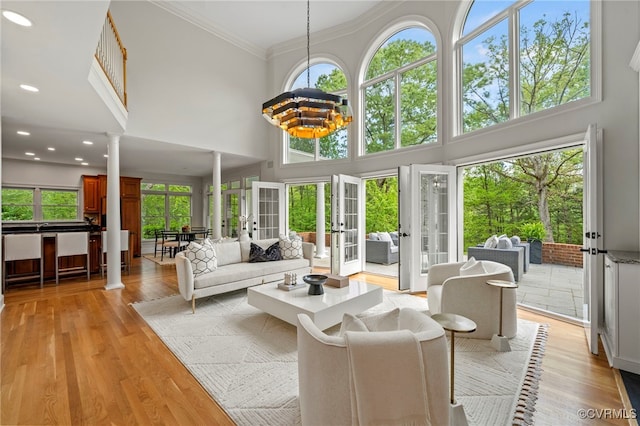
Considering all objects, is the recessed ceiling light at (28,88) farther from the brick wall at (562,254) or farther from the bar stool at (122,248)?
the brick wall at (562,254)

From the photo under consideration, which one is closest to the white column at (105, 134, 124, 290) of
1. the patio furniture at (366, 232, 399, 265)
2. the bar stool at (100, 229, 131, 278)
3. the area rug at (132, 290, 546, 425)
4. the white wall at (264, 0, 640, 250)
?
the bar stool at (100, 229, 131, 278)

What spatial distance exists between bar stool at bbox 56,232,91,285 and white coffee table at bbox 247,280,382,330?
13.3ft

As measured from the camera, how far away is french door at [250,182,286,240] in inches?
272

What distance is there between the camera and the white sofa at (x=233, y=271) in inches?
145

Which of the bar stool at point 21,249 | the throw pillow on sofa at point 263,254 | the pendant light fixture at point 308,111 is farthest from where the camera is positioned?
the throw pillow on sofa at point 263,254

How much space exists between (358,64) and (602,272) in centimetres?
545

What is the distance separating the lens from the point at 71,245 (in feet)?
17.0

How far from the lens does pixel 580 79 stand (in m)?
3.35

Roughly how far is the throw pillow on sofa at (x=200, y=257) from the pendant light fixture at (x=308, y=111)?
2060mm

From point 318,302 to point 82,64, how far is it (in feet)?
10.9

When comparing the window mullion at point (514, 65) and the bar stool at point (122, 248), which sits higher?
the window mullion at point (514, 65)

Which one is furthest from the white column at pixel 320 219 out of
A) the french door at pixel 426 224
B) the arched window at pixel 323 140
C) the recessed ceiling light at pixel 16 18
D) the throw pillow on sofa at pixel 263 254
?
the recessed ceiling light at pixel 16 18

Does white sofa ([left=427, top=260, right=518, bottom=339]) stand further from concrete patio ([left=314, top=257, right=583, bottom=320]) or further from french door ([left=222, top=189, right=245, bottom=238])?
french door ([left=222, top=189, right=245, bottom=238])

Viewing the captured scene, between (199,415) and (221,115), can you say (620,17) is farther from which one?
(221,115)
